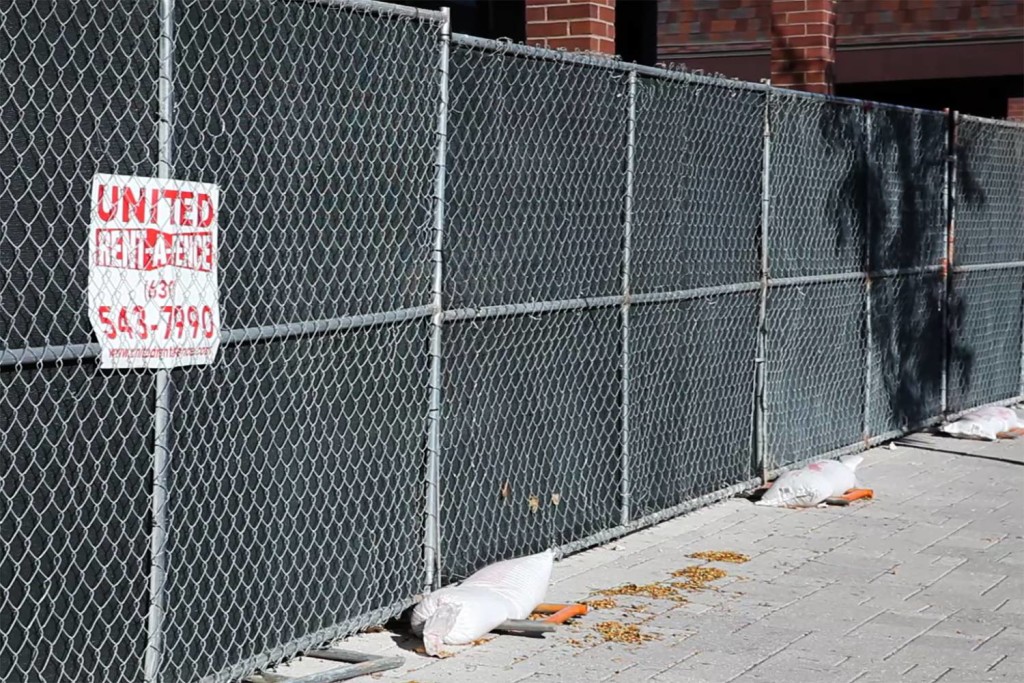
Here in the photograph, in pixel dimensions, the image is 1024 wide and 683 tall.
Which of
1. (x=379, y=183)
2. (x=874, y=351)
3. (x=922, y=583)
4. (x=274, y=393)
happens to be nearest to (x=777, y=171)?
(x=874, y=351)

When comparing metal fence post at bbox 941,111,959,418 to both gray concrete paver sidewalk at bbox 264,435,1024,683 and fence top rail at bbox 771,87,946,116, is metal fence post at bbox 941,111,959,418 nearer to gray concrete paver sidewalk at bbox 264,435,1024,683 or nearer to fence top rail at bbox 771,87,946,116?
fence top rail at bbox 771,87,946,116

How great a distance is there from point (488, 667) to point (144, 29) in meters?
2.67

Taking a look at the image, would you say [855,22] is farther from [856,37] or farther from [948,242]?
[948,242]

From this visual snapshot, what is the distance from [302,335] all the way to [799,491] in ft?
14.3

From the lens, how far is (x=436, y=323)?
661 cm

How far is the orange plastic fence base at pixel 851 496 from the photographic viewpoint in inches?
370

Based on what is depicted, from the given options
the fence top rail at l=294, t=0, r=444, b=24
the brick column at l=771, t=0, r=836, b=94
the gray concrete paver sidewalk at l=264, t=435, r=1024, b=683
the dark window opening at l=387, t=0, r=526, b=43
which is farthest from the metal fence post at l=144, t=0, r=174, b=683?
the dark window opening at l=387, t=0, r=526, b=43

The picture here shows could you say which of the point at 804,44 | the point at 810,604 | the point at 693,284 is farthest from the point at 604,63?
the point at 804,44

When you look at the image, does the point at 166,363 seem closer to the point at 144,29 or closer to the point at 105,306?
the point at 105,306

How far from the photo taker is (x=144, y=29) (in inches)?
196

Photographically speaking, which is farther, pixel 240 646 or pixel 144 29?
pixel 240 646

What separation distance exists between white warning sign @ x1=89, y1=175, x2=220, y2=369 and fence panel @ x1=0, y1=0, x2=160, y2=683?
56 mm

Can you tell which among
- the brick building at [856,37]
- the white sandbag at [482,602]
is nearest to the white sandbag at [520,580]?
the white sandbag at [482,602]

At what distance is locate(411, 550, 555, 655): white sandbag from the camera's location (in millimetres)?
6184
